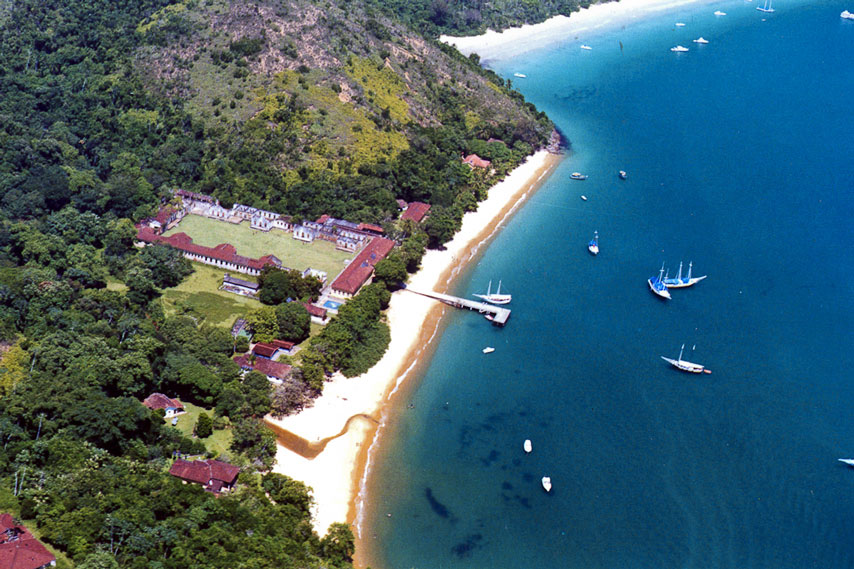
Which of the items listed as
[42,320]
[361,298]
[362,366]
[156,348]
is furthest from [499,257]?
[42,320]

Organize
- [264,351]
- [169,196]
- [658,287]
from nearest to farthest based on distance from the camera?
[264,351]
[658,287]
[169,196]

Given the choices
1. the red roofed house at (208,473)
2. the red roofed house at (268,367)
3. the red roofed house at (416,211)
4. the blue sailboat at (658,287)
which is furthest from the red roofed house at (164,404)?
the blue sailboat at (658,287)

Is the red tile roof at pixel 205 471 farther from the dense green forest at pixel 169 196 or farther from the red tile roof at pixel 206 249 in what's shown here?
the red tile roof at pixel 206 249

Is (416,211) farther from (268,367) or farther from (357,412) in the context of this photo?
(357,412)

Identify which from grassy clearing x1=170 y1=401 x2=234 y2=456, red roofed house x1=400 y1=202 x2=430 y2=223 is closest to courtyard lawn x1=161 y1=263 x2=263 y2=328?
grassy clearing x1=170 y1=401 x2=234 y2=456

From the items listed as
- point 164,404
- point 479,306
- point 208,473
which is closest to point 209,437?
point 164,404

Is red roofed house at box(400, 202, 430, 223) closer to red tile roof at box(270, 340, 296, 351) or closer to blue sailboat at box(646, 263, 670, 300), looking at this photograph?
blue sailboat at box(646, 263, 670, 300)

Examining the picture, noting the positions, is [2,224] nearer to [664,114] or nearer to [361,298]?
[361,298]
